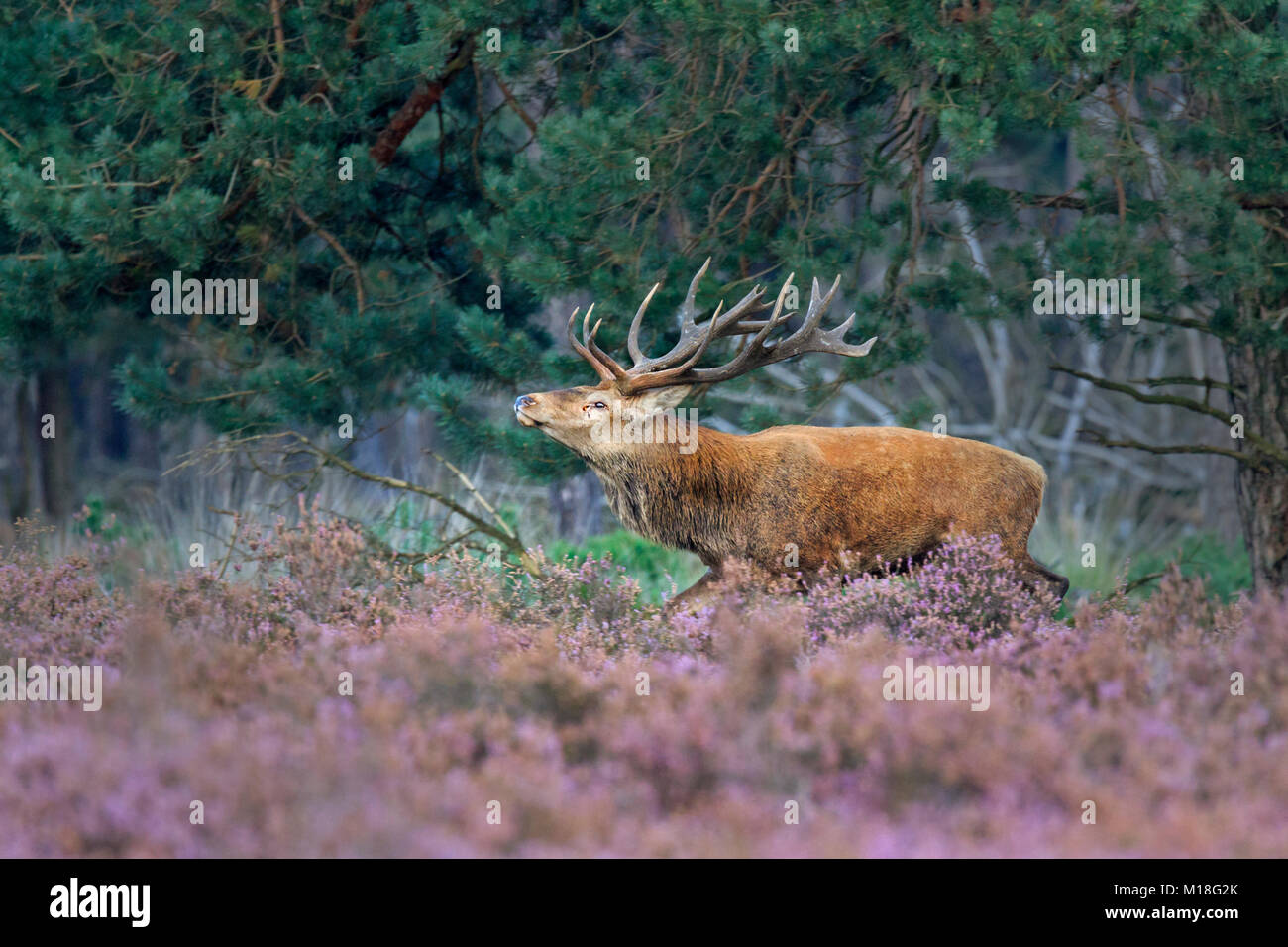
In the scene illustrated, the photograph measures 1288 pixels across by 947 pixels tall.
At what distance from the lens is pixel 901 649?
534 cm

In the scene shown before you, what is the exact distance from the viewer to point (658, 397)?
685cm

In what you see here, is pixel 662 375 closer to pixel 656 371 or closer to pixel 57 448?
pixel 656 371

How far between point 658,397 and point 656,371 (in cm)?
14

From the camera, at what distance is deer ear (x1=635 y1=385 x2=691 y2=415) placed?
269 inches

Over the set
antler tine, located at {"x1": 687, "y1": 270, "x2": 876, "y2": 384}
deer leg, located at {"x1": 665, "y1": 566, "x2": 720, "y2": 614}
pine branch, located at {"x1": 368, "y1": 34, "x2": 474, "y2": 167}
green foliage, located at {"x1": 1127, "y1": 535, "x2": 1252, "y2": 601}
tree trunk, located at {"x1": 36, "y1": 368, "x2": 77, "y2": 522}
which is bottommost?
deer leg, located at {"x1": 665, "y1": 566, "x2": 720, "y2": 614}

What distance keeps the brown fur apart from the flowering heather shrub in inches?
35.1

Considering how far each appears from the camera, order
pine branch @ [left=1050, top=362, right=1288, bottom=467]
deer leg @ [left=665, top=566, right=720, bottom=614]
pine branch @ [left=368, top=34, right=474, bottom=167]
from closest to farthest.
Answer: deer leg @ [left=665, top=566, right=720, bottom=614]
pine branch @ [left=1050, top=362, right=1288, bottom=467]
pine branch @ [left=368, top=34, right=474, bottom=167]

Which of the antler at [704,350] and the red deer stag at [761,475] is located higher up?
the antler at [704,350]

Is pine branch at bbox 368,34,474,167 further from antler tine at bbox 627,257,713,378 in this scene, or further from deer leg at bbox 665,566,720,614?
deer leg at bbox 665,566,720,614

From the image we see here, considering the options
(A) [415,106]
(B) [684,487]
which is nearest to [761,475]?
(B) [684,487]

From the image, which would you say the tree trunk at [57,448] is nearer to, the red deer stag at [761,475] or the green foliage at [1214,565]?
the red deer stag at [761,475]

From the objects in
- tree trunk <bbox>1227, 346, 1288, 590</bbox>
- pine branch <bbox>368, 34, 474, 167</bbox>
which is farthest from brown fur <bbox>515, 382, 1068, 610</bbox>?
pine branch <bbox>368, 34, 474, 167</bbox>

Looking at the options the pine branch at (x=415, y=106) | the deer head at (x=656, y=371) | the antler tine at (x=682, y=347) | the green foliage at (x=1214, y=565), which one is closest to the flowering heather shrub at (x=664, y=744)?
the deer head at (x=656, y=371)

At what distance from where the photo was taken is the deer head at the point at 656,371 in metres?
6.68
